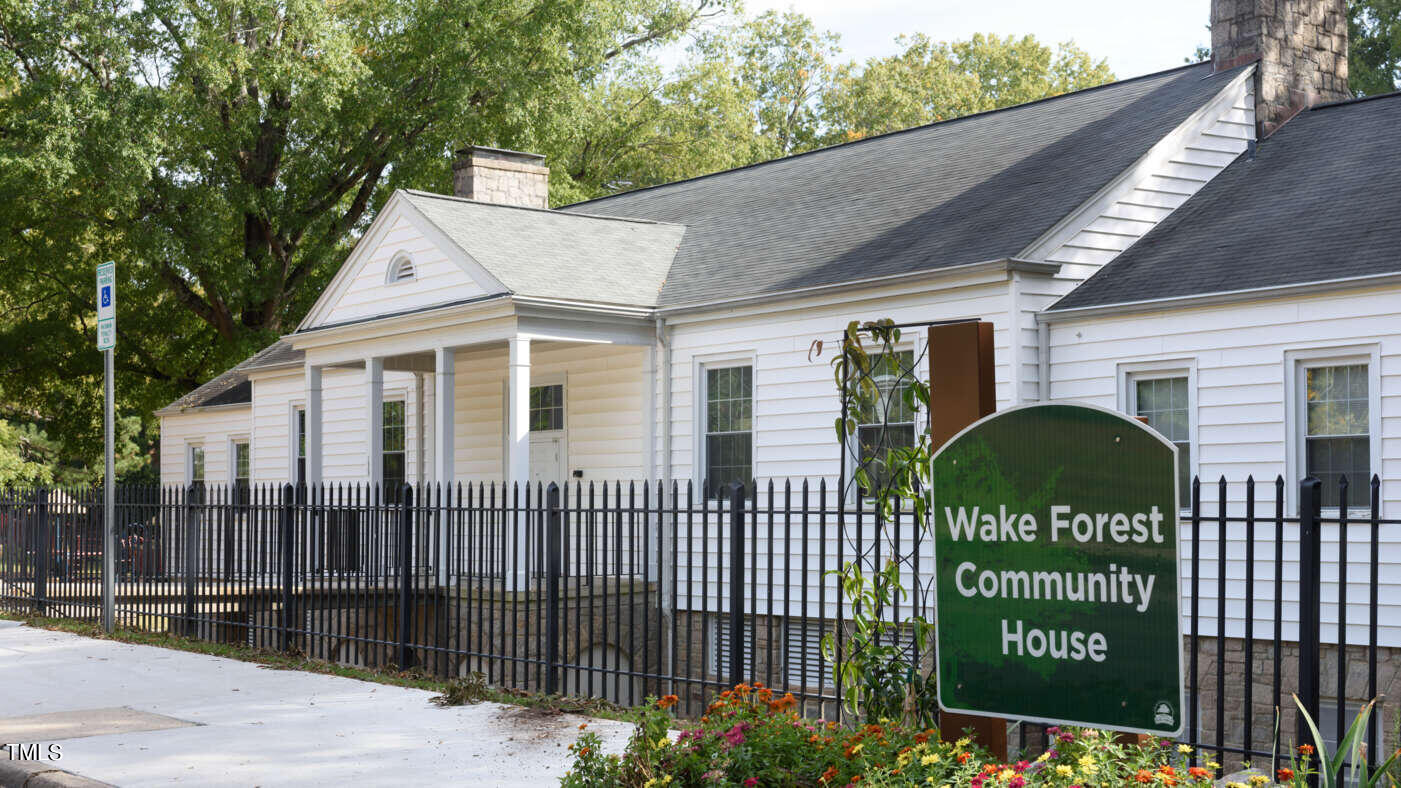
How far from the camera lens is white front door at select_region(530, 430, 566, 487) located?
1933 centimetres

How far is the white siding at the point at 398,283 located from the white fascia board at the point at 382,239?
27 mm

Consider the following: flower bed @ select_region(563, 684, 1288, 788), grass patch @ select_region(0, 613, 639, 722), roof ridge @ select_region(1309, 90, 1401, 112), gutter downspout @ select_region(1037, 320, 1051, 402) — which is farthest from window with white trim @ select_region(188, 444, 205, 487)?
flower bed @ select_region(563, 684, 1288, 788)

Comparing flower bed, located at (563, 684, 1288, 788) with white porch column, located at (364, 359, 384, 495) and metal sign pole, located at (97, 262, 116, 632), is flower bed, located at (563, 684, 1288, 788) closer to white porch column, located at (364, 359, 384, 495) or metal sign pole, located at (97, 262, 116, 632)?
metal sign pole, located at (97, 262, 116, 632)

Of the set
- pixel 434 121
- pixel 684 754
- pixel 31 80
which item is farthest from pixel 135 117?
pixel 684 754

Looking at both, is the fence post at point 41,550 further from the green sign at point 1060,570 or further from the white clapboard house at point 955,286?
the green sign at point 1060,570

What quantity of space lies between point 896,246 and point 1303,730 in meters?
8.05

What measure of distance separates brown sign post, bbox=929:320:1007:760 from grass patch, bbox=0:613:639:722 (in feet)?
6.91

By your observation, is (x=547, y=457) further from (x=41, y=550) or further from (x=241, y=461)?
(x=241, y=461)

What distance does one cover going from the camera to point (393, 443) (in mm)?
23516

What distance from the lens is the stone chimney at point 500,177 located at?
22156 mm

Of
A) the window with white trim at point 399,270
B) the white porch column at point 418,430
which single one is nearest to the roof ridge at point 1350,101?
the window with white trim at point 399,270

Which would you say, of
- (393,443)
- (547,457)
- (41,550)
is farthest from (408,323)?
(393,443)

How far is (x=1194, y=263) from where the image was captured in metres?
13.3

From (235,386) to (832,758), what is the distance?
83.8 ft
